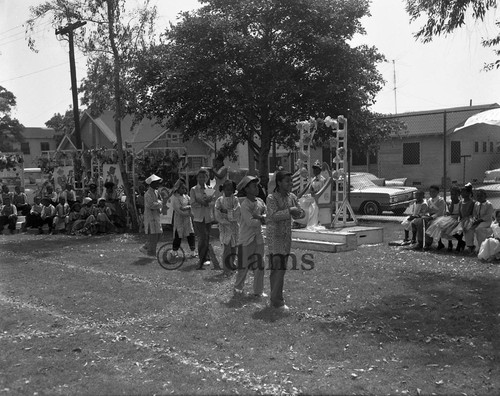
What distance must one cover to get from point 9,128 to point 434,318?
2299 inches

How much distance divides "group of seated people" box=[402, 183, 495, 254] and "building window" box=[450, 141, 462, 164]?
1548 cm

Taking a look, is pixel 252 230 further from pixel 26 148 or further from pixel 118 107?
pixel 26 148

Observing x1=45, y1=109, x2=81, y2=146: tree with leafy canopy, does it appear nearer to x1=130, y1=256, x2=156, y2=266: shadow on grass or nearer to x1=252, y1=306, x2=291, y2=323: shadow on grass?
x1=130, y1=256, x2=156, y2=266: shadow on grass

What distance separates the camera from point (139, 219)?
57.3ft

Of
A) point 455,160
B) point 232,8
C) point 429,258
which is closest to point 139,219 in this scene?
point 232,8

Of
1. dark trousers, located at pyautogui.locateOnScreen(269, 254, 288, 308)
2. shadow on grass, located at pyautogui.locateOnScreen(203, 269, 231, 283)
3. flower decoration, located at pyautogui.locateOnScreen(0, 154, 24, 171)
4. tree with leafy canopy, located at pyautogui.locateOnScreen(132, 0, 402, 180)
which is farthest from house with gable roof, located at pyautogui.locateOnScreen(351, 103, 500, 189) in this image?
dark trousers, located at pyautogui.locateOnScreen(269, 254, 288, 308)

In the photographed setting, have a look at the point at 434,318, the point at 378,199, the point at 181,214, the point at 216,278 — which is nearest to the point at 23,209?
the point at 181,214

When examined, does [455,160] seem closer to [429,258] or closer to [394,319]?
[429,258]

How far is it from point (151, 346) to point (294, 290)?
2990 mm

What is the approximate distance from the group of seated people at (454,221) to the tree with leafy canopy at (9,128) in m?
50.2

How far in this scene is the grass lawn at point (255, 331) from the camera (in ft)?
16.3

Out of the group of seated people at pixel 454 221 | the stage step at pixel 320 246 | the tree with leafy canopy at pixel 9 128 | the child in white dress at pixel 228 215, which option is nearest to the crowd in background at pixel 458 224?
the group of seated people at pixel 454 221

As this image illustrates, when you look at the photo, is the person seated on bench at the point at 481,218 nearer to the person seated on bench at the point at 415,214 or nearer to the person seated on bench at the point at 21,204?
the person seated on bench at the point at 415,214

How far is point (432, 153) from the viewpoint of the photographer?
92.8 feet
